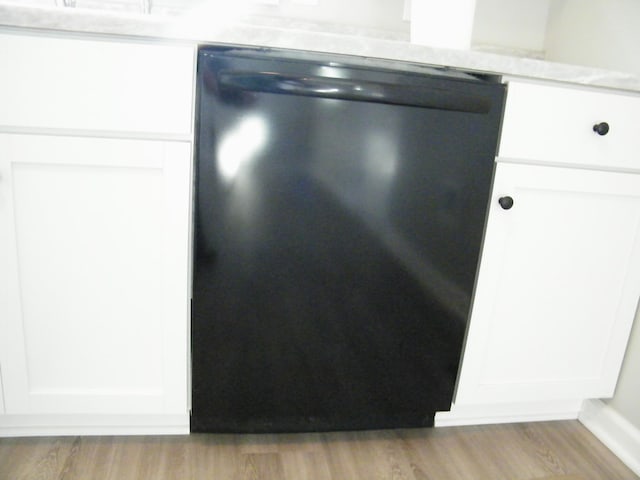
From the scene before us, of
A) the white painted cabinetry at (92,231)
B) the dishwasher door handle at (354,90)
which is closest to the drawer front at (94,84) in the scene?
the white painted cabinetry at (92,231)

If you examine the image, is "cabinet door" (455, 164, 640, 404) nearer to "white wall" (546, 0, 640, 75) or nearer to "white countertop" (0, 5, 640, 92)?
"white countertop" (0, 5, 640, 92)

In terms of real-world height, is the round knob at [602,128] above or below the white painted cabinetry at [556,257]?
above

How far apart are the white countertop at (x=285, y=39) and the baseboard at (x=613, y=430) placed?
873 millimetres

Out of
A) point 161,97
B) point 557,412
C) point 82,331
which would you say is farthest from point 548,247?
point 82,331

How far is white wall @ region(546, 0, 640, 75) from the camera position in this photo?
4.12ft

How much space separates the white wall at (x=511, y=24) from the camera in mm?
1549

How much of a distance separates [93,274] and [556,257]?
1084 millimetres

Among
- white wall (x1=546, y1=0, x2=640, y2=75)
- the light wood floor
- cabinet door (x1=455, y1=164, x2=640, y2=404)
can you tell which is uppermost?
white wall (x1=546, y1=0, x2=640, y2=75)

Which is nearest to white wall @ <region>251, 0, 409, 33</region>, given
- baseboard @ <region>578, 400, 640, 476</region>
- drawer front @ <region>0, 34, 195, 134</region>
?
drawer front @ <region>0, 34, 195, 134</region>

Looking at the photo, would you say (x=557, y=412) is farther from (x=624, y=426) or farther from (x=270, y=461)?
(x=270, y=461)

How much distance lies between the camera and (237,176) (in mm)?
932

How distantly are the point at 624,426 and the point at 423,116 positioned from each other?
3.34 ft

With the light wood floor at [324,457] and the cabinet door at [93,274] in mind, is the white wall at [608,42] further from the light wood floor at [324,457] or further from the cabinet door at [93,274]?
the cabinet door at [93,274]

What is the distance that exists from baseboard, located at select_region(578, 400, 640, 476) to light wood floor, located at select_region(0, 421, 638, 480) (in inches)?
1.0
